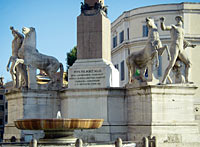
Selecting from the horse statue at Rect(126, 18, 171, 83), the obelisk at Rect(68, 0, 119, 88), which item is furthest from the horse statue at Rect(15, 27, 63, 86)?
the horse statue at Rect(126, 18, 171, 83)

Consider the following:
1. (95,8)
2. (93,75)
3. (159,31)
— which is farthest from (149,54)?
(159,31)

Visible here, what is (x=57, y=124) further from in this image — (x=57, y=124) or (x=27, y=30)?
(x=27, y=30)

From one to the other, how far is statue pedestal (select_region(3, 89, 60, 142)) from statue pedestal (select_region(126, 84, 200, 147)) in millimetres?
3672

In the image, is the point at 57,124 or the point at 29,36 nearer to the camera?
the point at 57,124

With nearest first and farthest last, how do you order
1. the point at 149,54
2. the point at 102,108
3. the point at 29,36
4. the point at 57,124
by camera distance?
the point at 57,124 → the point at 149,54 → the point at 102,108 → the point at 29,36

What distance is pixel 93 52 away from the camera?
1791 cm

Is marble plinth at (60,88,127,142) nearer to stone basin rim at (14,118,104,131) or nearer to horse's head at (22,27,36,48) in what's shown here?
horse's head at (22,27,36,48)

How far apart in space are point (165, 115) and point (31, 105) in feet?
18.8

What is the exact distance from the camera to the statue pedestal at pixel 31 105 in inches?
690

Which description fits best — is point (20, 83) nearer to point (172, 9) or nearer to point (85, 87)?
point (85, 87)

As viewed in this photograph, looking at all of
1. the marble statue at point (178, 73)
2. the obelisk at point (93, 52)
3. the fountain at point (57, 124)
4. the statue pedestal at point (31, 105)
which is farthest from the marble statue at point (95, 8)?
the fountain at point (57, 124)

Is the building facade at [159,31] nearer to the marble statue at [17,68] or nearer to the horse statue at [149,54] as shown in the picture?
the horse statue at [149,54]

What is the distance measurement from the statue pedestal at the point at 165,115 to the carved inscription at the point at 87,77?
5.12ft

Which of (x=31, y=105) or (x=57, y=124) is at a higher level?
(x=31, y=105)
